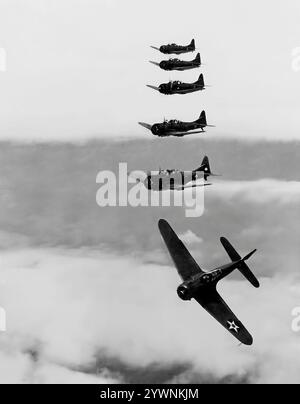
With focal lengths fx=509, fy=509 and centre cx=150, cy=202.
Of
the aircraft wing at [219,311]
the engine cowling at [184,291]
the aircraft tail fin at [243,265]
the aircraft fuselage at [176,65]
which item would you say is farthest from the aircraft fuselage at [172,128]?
the engine cowling at [184,291]

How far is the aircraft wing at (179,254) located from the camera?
82125 millimetres

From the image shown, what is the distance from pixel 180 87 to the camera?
94.7m

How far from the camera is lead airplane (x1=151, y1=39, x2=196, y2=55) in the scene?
322 feet

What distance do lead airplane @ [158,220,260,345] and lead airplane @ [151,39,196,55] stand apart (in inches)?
1529

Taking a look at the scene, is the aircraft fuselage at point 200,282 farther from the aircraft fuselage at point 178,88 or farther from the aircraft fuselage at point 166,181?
the aircraft fuselage at point 178,88

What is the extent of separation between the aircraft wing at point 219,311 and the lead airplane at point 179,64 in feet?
140

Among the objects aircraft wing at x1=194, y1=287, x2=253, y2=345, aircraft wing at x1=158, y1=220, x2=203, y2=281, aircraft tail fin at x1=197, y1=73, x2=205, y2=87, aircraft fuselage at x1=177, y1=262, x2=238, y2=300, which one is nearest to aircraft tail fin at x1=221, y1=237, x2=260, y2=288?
aircraft fuselage at x1=177, y1=262, x2=238, y2=300

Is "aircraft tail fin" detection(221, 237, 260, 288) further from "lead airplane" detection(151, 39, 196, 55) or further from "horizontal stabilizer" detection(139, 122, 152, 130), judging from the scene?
"lead airplane" detection(151, 39, 196, 55)

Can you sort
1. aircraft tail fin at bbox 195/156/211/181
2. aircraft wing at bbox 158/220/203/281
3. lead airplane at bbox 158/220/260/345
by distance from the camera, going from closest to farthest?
1. lead airplane at bbox 158/220/260/345
2. aircraft wing at bbox 158/220/203/281
3. aircraft tail fin at bbox 195/156/211/181

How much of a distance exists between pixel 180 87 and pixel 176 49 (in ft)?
29.7
